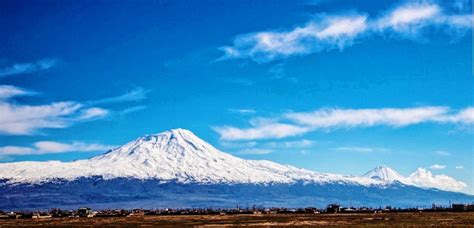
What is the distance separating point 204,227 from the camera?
94.4m

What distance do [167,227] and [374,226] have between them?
30405 mm

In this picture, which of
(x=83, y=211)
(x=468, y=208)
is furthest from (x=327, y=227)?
(x=83, y=211)

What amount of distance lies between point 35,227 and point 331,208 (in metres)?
91.7

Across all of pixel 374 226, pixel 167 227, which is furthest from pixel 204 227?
pixel 374 226

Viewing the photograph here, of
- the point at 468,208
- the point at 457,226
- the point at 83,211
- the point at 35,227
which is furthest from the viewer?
the point at 83,211

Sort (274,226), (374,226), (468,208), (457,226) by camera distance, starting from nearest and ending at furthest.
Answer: (457,226) → (374,226) → (274,226) → (468,208)

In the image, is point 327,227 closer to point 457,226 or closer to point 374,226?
point 374,226

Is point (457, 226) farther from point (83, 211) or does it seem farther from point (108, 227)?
point (83, 211)

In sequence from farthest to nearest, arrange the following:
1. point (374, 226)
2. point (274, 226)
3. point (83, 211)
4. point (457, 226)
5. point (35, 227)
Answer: point (83, 211), point (35, 227), point (274, 226), point (374, 226), point (457, 226)

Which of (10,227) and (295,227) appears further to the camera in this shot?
(10,227)

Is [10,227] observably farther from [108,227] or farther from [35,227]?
[108,227]

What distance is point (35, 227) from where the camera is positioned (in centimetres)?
10062

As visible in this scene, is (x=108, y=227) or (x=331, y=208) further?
(x=331, y=208)

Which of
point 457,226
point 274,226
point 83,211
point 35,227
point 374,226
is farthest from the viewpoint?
point 83,211
